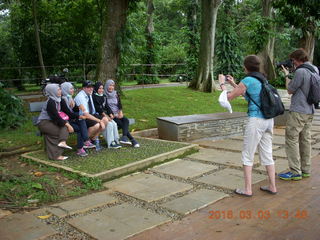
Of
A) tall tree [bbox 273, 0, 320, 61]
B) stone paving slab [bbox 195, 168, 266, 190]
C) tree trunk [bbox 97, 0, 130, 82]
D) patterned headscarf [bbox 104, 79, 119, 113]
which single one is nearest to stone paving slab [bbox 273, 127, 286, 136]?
tall tree [bbox 273, 0, 320, 61]

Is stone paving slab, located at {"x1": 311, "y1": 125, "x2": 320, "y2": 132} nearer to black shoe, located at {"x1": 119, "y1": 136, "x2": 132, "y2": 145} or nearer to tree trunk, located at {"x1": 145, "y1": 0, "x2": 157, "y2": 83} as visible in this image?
black shoe, located at {"x1": 119, "y1": 136, "x2": 132, "y2": 145}

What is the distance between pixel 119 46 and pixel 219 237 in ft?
28.0

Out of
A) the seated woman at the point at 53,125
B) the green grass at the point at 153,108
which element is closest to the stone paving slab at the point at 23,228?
the seated woman at the point at 53,125

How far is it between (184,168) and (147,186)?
1015mm

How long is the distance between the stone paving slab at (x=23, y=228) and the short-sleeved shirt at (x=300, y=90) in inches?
142

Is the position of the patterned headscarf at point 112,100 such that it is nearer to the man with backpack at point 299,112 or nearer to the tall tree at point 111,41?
the man with backpack at point 299,112

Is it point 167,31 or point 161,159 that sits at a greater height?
point 167,31

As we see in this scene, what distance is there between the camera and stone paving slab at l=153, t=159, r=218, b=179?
5400mm

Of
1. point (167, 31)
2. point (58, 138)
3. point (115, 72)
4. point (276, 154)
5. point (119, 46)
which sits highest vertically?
point (167, 31)

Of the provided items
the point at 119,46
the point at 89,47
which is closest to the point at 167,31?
the point at 89,47

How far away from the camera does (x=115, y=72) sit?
36.0ft

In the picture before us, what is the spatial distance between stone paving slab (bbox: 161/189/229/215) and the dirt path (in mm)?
95

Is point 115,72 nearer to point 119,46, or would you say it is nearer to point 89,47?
point 119,46

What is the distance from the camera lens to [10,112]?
8680 mm
